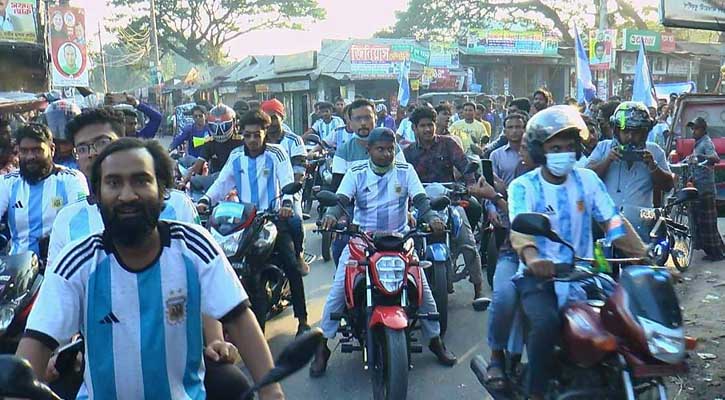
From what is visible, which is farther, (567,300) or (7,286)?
(7,286)

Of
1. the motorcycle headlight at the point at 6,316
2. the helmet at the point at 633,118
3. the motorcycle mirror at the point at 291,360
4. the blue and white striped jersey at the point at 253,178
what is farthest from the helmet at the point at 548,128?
the motorcycle headlight at the point at 6,316

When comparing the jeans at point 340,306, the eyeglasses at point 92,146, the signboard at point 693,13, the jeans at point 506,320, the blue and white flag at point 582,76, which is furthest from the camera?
the blue and white flag at point 582,76

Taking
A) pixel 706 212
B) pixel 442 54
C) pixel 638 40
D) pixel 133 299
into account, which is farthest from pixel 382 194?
pixel 638 40

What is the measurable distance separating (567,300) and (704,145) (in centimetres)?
684

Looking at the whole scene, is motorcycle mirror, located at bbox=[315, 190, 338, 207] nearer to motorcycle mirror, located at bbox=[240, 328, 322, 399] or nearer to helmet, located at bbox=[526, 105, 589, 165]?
helmet, located at bbox=[526, 105, 589, 165]

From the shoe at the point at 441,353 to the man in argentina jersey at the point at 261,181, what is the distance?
3.76 feet

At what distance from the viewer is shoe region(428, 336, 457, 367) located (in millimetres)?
5062

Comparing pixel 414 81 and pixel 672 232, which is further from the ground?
pixel 414 81

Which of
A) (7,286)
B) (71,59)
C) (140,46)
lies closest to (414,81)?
(71,59)

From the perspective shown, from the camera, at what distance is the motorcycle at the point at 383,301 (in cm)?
404

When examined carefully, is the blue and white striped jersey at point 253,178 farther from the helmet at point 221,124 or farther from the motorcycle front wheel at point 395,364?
the motorcycle front wheel at point 395,364

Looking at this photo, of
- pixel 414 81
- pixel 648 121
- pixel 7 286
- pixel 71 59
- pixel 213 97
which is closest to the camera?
pixel 7 286

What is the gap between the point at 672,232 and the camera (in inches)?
290

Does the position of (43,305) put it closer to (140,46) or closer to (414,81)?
(414,81)
